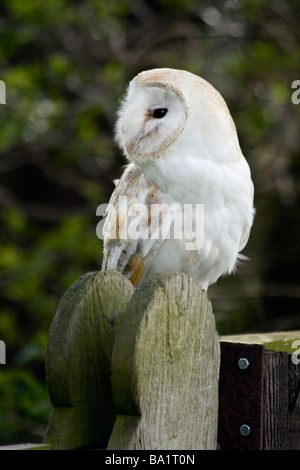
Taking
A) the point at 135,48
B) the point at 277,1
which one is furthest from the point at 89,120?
the point at 277,1

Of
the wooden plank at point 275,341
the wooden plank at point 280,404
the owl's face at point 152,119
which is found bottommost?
the wooden plank at point 280,404

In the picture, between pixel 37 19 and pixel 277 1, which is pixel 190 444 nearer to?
pixel 37 19

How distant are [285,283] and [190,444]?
415 cm

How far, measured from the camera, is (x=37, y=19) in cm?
505

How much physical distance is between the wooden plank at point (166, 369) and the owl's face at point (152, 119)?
99cm

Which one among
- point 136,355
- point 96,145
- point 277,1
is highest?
point 277,1

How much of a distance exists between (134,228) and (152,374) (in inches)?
51.3

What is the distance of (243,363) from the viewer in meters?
1.48

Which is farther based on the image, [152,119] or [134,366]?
[152,119]

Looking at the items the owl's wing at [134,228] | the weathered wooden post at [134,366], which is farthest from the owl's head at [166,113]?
the weathered wooden post at [134,366]

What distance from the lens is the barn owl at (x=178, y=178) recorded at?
2.26 meters

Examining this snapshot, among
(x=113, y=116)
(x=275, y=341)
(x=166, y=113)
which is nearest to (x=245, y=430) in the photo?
(x=275, y=341)

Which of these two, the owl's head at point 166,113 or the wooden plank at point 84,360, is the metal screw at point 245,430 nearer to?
the wooden plank at point 84,360

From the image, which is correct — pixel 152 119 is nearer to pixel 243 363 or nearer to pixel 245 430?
pixel 243 363
